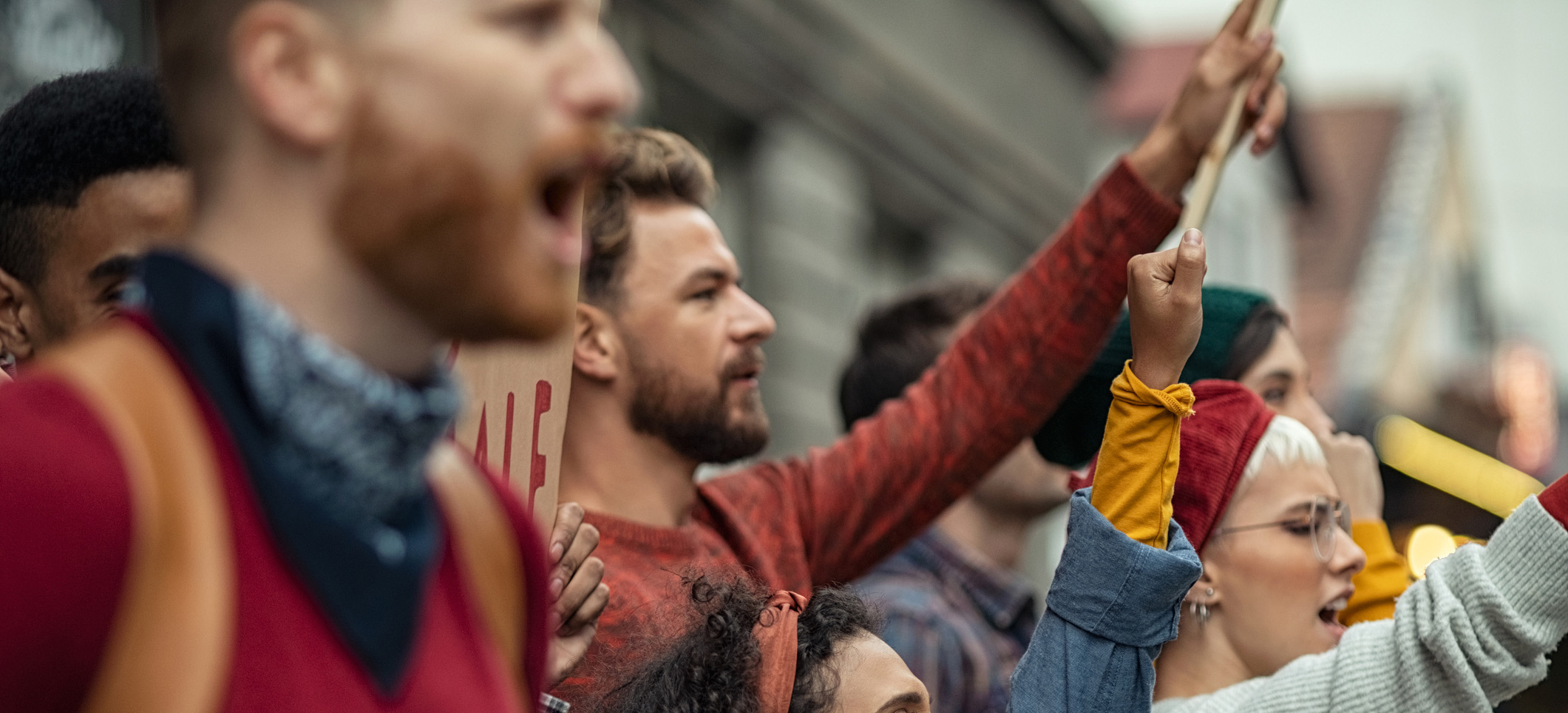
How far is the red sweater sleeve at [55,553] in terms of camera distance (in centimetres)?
94

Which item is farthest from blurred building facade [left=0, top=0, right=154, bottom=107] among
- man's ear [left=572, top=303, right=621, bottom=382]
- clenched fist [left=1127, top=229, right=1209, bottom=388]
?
clenched fist [left=1127, top=229, right=1209, bottom=388]

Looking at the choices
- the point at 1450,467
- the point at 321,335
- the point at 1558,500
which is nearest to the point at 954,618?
the point at 1558,500

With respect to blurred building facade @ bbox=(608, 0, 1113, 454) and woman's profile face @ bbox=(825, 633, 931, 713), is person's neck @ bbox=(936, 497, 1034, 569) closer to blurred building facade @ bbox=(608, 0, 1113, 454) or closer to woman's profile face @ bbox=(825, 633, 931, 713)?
woman's profile face @ bbox=(825, 633, 931, 713)

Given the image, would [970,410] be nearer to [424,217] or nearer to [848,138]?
[424,217]

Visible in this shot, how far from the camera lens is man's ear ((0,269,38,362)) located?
198cm

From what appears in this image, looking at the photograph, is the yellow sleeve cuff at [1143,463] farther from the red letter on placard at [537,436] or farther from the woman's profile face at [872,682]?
the red letter on placard at [537,436]

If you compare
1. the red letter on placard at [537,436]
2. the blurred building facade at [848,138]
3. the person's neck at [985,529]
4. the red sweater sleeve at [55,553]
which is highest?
the red sweater sleeve at [55,553]

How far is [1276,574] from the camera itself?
2.70m

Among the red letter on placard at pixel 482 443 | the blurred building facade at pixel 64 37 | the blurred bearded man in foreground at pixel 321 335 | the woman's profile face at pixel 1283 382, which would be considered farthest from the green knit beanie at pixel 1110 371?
the blurred building facade at pixel 64 37

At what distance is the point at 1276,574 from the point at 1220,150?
2.23ft

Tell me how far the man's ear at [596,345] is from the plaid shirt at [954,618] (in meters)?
0.65

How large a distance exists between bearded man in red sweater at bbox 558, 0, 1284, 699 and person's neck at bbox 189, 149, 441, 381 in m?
1.62

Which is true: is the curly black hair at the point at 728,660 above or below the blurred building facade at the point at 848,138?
above

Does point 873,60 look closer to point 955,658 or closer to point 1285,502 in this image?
point 955,658
